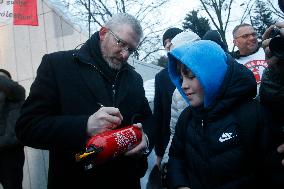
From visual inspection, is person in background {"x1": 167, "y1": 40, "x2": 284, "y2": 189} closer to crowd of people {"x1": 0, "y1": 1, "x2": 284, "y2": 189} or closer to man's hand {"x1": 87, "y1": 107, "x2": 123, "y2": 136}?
crowd of people {"x1": 0, "y1": 1, "x2": 284, "y2": 189}

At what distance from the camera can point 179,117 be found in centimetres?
223

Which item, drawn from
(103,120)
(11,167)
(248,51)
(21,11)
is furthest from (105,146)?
(21,11)

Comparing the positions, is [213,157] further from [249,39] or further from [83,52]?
[249,39]

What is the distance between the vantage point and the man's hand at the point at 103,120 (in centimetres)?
192

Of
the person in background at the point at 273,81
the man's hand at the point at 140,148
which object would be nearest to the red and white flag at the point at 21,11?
the man's hand at the point at 140,148

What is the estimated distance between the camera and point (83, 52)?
7.72ft

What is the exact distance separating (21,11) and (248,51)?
3089 millimetres

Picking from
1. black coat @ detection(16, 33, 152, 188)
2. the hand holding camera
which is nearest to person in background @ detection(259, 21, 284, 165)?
the hand holding camera

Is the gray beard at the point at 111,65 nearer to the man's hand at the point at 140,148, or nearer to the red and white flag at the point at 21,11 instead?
the man's hand at the point at 140,148

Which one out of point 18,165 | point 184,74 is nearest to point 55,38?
point 18,165

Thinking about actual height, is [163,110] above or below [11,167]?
above

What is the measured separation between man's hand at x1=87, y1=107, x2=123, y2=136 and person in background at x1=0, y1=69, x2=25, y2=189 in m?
2.22

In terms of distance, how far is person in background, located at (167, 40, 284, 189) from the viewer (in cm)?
177

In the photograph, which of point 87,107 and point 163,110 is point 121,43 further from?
point 163,110
